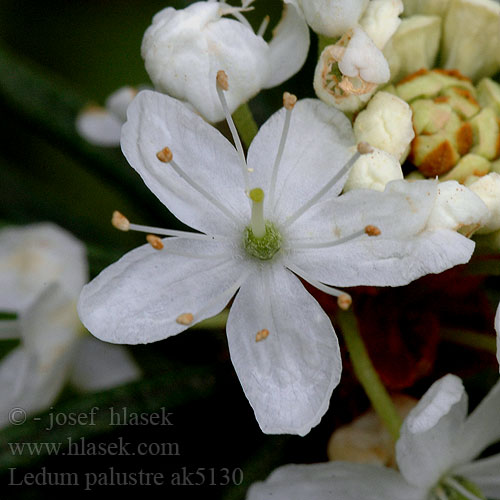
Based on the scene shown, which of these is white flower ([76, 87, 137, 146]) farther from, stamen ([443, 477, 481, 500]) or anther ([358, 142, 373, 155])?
stamen ([443, 477, 481, 500])

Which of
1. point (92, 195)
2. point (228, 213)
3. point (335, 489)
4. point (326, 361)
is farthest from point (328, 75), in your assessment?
point (92, 195)

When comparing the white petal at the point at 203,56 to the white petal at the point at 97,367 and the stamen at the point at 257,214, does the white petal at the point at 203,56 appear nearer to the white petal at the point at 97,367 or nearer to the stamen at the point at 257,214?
the stamen at the point at 257,214

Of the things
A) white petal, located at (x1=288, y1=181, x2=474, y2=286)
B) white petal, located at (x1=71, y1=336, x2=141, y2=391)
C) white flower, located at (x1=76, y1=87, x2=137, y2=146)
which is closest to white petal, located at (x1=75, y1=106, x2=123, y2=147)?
white flower, located at (x1=76, y1=87, x2=137, y2=146)

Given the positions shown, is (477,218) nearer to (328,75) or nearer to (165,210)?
(328,75)

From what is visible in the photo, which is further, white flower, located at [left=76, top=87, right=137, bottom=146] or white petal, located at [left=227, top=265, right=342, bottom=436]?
white flower, located at [left=76, top=87, right=137, bottom=146]

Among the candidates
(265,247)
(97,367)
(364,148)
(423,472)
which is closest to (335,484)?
(423,472)

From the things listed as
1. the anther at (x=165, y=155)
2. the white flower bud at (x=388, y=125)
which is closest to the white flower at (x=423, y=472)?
the white flower bud at (x=388, y=125)

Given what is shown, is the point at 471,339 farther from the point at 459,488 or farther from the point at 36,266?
the point at 36,266

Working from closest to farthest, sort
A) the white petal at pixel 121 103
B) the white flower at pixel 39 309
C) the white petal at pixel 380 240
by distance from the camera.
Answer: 1. the white petal at pixel 380 240
2. the white flower at pixel 39 309
3. the white petal at pixel 121 103
